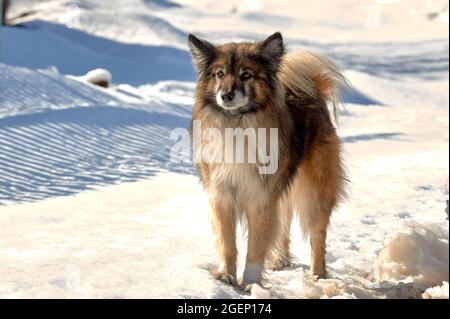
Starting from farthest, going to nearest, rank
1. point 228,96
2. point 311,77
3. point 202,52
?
point 311,77 < point 202,52 < point 228,96

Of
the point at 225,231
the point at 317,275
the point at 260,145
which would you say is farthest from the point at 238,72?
the point at 317,275

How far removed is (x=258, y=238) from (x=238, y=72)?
0.89 m

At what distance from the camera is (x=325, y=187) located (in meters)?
4.70

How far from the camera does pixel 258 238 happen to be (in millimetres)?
4250

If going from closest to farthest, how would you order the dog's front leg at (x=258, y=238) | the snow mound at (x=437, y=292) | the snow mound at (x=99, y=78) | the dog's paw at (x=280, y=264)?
the snow mound at (x=437, y=292)
the dog's front leg at (x=258, y=238)
the dog's paw at (x=280, y=264)
the snow mound at (x=99, y=78)

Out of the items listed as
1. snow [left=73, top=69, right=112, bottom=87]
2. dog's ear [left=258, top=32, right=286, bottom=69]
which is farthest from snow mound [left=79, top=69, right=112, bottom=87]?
dog's ear [left=258, top=32, right=286, bottom=69]

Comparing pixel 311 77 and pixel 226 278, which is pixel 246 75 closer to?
pixel 311 77

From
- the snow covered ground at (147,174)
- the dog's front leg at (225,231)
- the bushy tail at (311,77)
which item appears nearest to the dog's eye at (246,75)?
the bushy tail at (311,77)

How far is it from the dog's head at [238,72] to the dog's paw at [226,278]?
0.88m

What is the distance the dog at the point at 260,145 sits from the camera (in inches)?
162

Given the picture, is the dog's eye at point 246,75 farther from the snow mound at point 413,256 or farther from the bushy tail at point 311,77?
the snow mound at point 413,256

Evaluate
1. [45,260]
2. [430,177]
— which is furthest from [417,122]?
[45,260]
